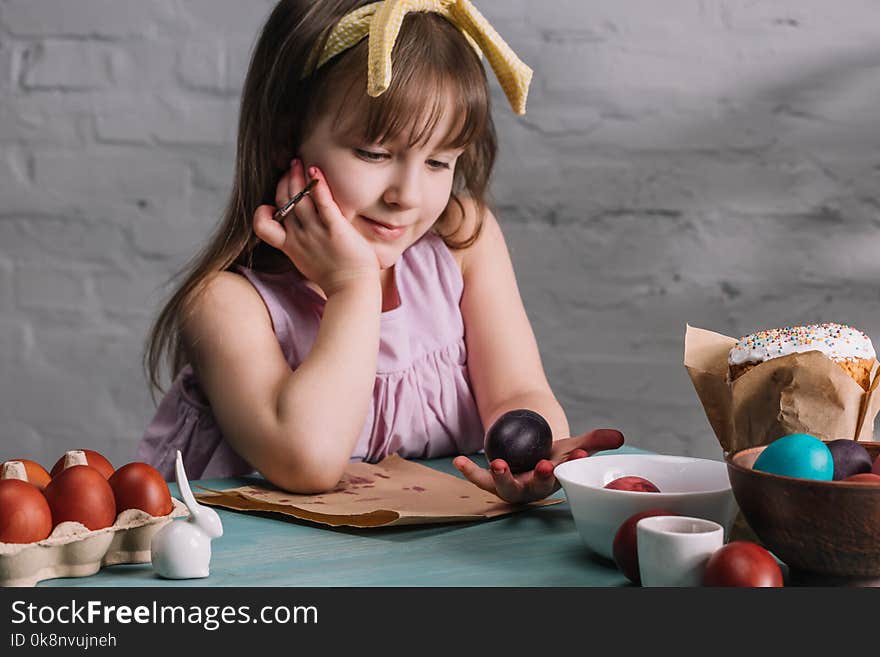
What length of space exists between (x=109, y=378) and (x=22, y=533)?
4.90ft

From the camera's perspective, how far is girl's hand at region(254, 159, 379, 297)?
1.17m

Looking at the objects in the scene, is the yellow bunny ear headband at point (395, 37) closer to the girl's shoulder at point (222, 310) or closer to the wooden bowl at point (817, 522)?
the girl's shoulder at point (222, 310)

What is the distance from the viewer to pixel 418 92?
1157mm

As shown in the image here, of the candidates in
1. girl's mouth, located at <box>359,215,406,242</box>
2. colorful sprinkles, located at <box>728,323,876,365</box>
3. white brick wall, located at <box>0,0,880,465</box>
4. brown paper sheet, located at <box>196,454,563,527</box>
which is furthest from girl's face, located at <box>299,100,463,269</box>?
white brick wall, located at <box>0,0,880,465</box>

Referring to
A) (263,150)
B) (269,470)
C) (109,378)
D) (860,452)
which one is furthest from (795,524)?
(109,378)

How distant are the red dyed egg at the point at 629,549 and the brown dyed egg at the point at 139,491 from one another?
0.30 metres

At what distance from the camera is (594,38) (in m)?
1.96

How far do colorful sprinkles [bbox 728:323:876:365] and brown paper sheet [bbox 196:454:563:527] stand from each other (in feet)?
0.65

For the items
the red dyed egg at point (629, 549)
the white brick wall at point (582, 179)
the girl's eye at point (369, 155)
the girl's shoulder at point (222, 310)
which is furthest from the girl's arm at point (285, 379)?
the white brick wall at point (582, 179)

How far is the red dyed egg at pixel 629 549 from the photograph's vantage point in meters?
0.66

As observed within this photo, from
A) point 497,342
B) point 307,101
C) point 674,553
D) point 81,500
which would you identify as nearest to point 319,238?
point 307,101

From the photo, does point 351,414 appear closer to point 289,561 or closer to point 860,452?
point 289,561

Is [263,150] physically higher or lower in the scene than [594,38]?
lower

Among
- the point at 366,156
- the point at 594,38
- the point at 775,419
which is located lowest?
the point at 775,419
